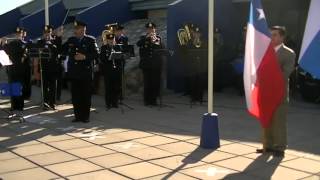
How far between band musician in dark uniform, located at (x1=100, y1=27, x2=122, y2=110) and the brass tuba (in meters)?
2.14

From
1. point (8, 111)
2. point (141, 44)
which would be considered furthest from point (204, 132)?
point (8, 111)

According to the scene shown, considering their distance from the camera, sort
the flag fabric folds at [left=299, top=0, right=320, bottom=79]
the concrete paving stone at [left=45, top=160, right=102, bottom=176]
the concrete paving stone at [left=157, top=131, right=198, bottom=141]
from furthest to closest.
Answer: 1. the concrete paving stone at [left=157, top=131, right=198, bottom=141]
2. the concrete paving stone at [left=45, top=160, right=102, bottom=176]
3. the flag fabric folds at [left=299, top=0, right=320, bottom=79]

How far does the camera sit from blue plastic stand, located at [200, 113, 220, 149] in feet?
24.9

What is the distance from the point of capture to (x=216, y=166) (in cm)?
674

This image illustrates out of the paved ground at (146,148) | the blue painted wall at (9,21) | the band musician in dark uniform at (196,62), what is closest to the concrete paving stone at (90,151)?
the paved ground at (146,148)

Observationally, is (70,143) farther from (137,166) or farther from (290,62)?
(290,62)

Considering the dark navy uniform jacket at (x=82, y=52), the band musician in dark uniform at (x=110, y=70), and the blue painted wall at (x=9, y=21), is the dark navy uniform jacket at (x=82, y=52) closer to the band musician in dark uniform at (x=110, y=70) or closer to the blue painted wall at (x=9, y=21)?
the band musician in dark uniform at (x=110, y=70)

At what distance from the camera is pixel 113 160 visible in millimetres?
7035

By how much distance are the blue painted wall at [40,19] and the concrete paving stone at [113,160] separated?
49.9 ft

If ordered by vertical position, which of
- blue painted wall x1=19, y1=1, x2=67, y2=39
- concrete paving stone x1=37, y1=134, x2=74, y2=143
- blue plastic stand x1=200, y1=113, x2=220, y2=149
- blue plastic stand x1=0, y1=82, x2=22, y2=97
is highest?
blue painted wall x1=19, y1=1, x2=67, y2=39

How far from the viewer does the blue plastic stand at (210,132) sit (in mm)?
7598

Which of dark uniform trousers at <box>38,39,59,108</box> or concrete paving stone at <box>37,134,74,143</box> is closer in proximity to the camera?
concrete paving stone at <box>37,134,74,143</box>

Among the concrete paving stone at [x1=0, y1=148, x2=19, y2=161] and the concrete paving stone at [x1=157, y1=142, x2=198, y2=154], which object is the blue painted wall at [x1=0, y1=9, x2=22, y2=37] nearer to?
the concrete paving stone at [x1=0, y1=148, x2=19, y2=161]

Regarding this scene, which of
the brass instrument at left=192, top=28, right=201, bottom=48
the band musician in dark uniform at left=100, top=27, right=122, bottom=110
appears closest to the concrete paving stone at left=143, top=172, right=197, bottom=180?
the band musician in dark uniform at left=100, top=27, right=122, bottom=110
